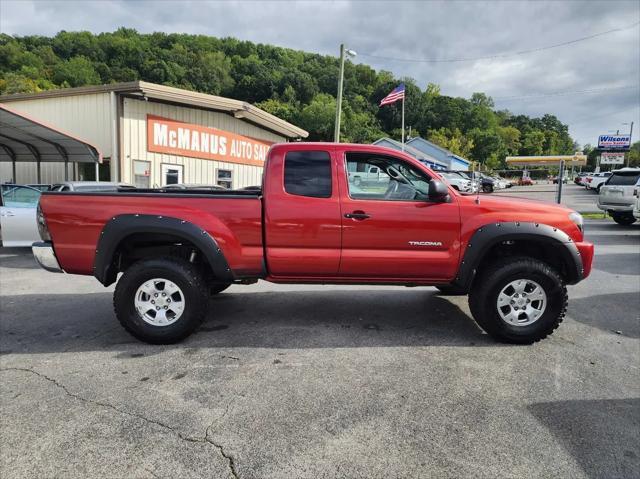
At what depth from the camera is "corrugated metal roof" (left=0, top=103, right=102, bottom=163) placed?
11.2m

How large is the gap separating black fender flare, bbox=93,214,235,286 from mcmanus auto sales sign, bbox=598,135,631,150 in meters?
60.8

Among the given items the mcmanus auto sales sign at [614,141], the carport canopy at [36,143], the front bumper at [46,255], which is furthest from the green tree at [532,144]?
the front bumper at [46,255]

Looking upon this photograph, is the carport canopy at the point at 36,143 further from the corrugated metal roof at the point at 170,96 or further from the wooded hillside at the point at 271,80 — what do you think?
the wooded hillside at the point at 271,80

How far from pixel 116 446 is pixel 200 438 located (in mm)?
481

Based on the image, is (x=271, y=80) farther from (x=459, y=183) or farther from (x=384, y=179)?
(x=384, y=179)

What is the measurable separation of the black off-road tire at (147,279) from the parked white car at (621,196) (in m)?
14.7

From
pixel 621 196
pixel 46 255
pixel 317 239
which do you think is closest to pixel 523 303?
pixel 317 239

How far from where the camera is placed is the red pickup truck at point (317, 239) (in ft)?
13.2

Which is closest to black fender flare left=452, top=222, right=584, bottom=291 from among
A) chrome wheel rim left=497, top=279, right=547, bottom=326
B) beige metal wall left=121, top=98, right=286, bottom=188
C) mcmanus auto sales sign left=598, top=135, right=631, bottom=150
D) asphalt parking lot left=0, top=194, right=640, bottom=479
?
chrome wheel rim left=497, top=279, right=547, bottom=326

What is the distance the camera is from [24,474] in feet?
7.50

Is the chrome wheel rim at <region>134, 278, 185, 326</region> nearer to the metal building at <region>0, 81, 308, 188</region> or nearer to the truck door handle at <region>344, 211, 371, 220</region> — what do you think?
the truck door handle at <region>344, 211, 371, 220</region>

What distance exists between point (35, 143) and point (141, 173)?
3.31m

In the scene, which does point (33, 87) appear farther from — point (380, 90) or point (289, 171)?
point (380, 90)

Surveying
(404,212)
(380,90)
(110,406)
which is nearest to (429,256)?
(404,212)
